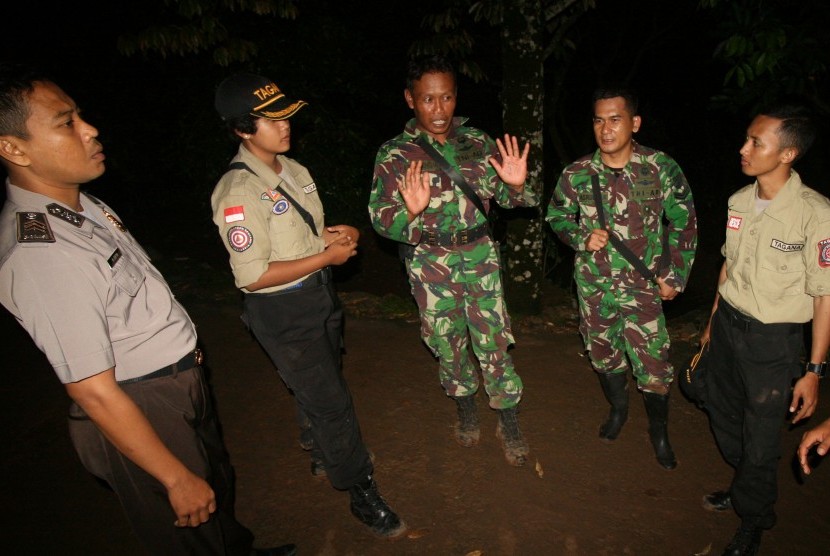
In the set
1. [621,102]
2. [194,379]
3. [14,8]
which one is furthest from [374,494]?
[14,8]

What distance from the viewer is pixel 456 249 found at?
322cm

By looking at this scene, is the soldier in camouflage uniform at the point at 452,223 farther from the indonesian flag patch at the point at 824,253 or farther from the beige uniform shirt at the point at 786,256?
the indonesian flag patch at the point at 824,253

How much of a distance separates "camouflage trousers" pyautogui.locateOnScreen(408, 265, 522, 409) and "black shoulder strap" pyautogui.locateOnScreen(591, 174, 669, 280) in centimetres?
74

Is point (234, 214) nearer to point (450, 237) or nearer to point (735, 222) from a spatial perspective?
point (450, 237)

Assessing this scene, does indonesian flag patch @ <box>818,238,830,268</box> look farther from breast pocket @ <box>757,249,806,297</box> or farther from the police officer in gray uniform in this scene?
the police officer in gray uniform

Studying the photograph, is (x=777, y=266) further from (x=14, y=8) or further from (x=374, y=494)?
(x=14, y=8)

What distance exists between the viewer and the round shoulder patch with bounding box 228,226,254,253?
2.39 meters

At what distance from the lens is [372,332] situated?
5.37m

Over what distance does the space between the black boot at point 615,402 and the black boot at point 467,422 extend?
2.90 feet

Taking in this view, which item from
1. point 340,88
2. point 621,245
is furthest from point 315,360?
point 340,88

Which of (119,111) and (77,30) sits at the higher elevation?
(77,30)

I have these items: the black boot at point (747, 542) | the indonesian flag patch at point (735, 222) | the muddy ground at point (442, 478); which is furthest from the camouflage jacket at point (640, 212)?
the black boot at point (747, 542)

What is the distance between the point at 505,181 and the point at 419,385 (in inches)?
80.8

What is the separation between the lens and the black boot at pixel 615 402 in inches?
136
